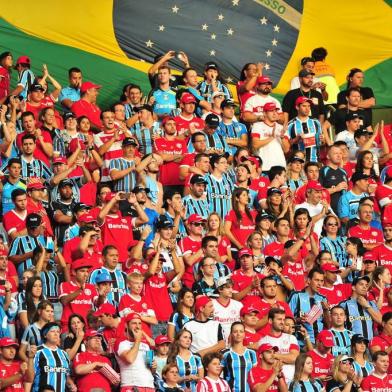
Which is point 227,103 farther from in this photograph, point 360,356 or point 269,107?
point 360,356

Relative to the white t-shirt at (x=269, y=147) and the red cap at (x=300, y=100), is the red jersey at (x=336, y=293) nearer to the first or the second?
the white t-shirt at (x=269, y=147)

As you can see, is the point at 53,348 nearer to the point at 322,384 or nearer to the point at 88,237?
the point at 88,237

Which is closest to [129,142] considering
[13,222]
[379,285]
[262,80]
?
[13,222]

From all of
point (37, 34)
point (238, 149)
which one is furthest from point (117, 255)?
point (37, 34)

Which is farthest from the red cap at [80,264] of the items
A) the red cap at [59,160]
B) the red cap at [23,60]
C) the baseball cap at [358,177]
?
the baseball cap at [358,177]

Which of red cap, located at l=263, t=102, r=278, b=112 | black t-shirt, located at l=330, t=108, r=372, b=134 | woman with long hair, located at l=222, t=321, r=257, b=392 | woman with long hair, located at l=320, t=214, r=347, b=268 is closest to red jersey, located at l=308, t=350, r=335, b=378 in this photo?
woman with long hair, located at l=222, t=321, r=257, b=392

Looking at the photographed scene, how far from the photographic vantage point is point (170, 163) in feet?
67.9

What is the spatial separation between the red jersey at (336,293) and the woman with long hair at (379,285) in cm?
30

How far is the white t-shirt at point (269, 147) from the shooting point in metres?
21.5

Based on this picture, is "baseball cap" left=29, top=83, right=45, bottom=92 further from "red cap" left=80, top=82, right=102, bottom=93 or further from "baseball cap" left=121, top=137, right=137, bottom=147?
"baseball cap" left=121, top=137, right=137, bottom=147

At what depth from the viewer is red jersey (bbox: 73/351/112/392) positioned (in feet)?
54.9

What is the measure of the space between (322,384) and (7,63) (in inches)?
248

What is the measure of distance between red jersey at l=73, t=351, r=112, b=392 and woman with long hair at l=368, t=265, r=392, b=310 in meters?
4.13

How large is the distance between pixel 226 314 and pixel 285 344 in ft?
2.39
